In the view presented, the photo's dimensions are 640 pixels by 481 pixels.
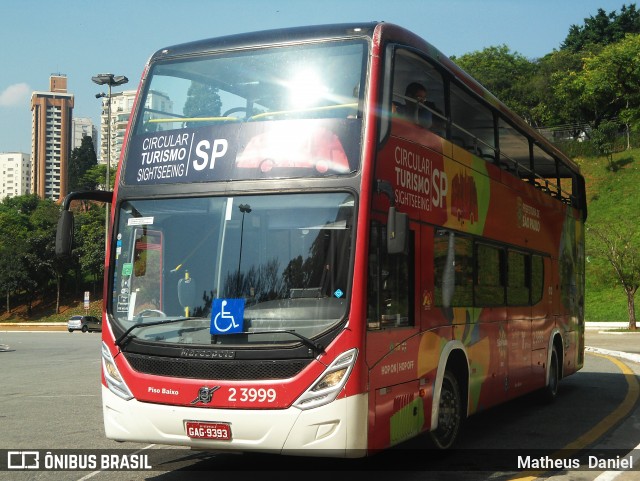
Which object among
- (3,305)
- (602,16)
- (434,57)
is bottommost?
(3,305)

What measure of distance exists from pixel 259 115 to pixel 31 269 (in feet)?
263

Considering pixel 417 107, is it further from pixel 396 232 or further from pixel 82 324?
pixel 82 324

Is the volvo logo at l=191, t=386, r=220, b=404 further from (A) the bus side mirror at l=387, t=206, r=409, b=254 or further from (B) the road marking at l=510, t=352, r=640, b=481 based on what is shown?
(B) the road marking at l=510, t=352, r=640, b=481

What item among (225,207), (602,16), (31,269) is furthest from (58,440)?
(602,16)

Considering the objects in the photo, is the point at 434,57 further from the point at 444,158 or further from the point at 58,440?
the point at 58,440

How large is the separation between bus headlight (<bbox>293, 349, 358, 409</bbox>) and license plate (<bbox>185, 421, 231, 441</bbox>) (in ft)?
1.95

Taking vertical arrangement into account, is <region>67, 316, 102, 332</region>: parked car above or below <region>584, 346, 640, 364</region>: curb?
below

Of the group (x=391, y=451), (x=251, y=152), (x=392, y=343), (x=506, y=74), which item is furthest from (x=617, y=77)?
(x=251, y=152)

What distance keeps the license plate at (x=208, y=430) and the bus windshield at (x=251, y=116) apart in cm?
203

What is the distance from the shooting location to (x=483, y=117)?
10.4m

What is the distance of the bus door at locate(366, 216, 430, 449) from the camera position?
22.4 ft

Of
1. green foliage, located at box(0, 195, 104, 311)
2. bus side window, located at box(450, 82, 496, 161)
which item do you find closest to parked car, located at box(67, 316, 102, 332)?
green foliage, located at box(0, 195, 104, 311)

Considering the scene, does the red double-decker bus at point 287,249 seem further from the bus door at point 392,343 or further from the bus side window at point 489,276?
the bus side window at point 489,276

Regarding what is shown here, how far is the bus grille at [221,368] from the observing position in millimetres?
6500
